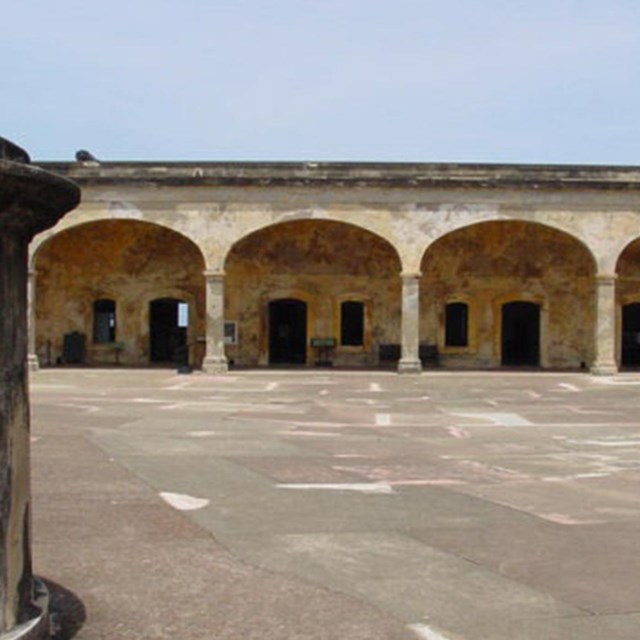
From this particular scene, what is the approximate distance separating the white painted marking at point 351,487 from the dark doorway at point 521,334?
71.5 feet

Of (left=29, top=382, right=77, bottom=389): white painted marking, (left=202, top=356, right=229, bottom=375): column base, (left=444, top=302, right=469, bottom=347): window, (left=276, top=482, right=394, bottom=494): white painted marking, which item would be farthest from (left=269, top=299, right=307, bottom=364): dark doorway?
(left=276, top=482, right=394, bottom=494): white painted marking

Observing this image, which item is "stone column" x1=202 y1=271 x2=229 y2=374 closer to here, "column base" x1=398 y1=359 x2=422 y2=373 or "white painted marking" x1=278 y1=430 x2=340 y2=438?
"column base" x1=398 y1=359 x2=422 y2=373

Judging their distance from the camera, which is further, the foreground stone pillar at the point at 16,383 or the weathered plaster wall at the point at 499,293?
the weathered plaster wall at the point at 499,293

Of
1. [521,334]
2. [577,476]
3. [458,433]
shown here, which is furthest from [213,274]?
[577,476]

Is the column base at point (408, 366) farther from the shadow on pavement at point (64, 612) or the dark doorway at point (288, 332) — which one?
the shadow on pavement at point (64, 612)

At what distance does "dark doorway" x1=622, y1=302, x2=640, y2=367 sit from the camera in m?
29.2

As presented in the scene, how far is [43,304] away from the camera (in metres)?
28.4

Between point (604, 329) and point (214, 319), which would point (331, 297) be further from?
point (604, 329)

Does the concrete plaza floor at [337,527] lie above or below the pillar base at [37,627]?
below

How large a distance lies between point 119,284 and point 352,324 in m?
8.02

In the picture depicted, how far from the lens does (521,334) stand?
96.8 ft

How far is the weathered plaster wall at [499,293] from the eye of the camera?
28.2m

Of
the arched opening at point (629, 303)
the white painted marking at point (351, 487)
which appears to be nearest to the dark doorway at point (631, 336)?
the arched opening at point (629, 303)

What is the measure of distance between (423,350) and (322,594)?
937 inches
